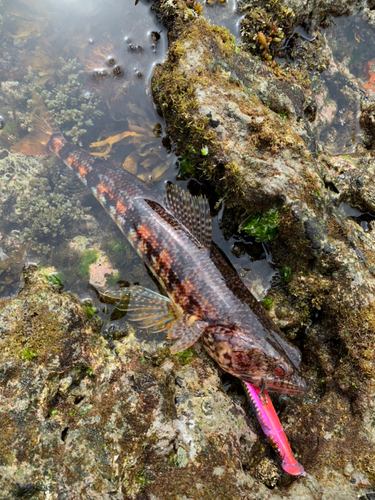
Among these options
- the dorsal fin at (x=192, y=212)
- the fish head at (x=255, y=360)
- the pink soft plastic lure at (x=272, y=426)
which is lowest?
the pink soft plastic lure at (x=272, y=426)

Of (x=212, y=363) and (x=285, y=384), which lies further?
(x=212, y=363)

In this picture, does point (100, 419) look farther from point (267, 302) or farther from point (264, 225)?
point (264, 225)

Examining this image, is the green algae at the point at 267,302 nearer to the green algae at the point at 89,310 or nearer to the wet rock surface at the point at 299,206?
the wet rock surface at the point at 299,206

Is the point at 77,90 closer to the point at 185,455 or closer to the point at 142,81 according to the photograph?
the point at 142,81

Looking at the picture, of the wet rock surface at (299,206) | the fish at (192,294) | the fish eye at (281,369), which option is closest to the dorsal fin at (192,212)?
the fish at (192,294)

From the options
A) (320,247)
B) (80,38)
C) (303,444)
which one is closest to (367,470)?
(303,444)

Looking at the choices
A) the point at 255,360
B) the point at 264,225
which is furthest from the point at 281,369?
the point at 264,225
